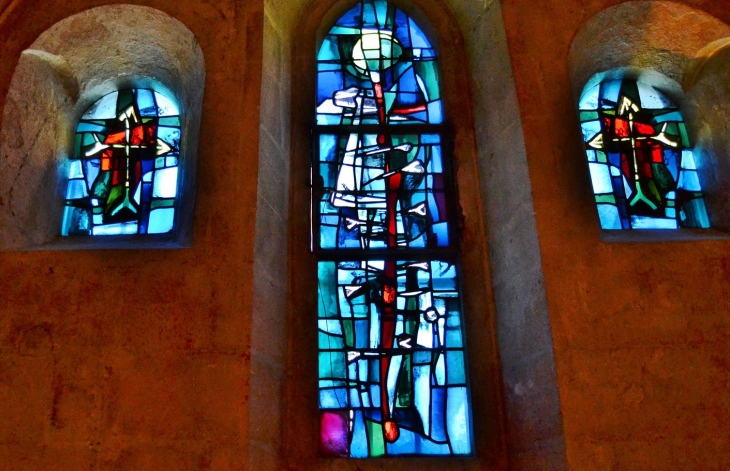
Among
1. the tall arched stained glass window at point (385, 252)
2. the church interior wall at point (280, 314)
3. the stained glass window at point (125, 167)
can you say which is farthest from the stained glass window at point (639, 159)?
the stained glass window at point (125, 167)

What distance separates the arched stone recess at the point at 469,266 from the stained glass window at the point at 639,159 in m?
0.68

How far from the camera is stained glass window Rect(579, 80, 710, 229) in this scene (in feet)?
13.5

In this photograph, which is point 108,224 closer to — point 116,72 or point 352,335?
point 116,72

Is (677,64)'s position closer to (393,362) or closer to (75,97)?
(393,362)

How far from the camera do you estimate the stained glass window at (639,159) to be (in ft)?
13.5

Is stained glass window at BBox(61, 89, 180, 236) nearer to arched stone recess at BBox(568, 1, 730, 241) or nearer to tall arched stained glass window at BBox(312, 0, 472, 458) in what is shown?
tall arched stained glass window at BBox(312, 0, 472, 458)

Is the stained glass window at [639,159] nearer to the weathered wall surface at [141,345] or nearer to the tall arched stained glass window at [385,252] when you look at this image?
the tall arched stained glass window at [385,252]

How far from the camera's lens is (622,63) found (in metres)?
4.44

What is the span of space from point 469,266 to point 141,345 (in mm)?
1746

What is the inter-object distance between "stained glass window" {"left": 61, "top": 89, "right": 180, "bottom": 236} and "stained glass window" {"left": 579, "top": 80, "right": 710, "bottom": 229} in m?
2.45

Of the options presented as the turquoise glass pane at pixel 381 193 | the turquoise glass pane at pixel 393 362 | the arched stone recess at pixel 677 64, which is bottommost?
the turquoise glass pane at pixel 393 362

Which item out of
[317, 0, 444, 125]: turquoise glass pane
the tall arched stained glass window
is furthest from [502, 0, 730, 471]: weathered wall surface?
[317, 0, 444, 125]: turquoise glass pane

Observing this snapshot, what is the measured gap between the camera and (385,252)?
403 centimetres

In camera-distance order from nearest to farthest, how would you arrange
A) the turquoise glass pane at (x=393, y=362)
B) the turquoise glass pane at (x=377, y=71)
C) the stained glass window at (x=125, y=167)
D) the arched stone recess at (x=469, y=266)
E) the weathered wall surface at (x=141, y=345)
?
1. the weathered wall surface at (x=141, y=345)
2. the arched stone recess at (x=469, y=266)
3. the turquoise glass pane at (x=393, y=362)
4. the stained glass window at (x=125, y=167)
5. the turquoise glass pane at (x=377, y=71)
